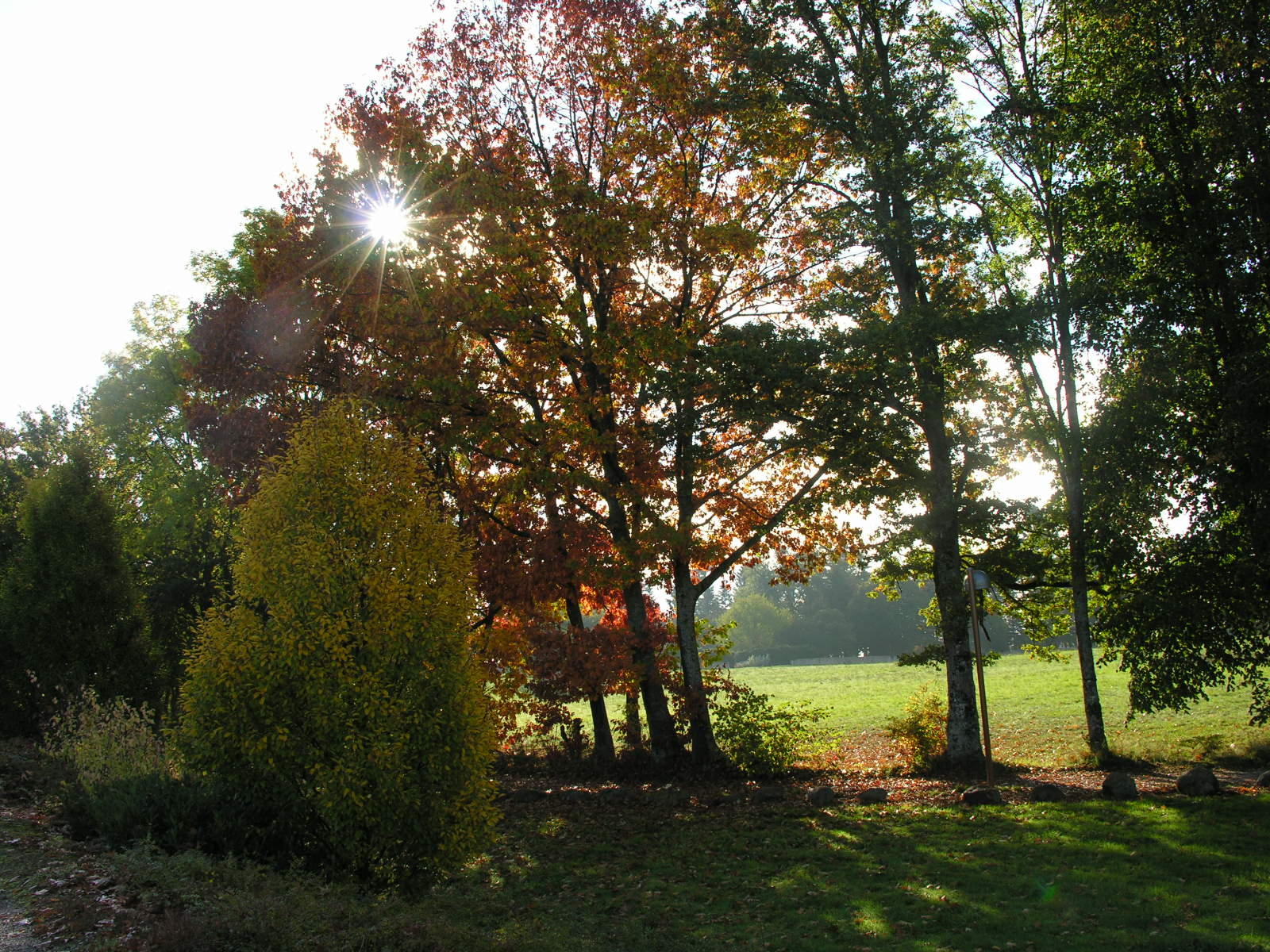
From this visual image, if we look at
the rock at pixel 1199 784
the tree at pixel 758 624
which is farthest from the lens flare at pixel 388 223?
the tree at pixel 758 624

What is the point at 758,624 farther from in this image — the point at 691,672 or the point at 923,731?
the point at 691,672

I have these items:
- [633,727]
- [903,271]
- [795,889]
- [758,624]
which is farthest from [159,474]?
[758,624]

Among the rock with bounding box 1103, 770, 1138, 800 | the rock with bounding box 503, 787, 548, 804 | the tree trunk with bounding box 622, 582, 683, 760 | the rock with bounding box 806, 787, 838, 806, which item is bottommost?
the rock with bounding box 503, 787, 548, 804

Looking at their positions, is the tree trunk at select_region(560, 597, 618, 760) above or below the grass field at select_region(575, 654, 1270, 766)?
above

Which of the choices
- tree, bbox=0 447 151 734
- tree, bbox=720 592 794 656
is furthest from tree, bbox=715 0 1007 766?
tree, bbox=720 592 794 656

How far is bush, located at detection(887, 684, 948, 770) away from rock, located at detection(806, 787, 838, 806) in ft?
12.0

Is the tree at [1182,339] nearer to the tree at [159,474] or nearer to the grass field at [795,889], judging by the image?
the grass field at [795,889]

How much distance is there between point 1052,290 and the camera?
15680 mm

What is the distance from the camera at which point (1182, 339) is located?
46.0ft

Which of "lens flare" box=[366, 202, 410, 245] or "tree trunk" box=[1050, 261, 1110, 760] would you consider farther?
"lens flare" box=[366, 202, 410, 245]

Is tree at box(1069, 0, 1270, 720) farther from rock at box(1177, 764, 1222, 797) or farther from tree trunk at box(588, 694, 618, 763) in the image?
tree trunk at box(588, 694, 618, 763)

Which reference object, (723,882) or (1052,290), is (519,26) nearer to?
(1052,290)

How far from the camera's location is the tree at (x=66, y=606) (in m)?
17.5

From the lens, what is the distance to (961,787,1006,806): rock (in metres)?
12.8
